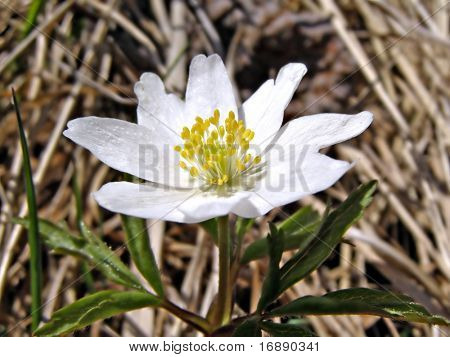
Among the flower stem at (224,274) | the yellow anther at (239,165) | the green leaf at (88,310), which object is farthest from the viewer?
the yellow anther at (239,165)

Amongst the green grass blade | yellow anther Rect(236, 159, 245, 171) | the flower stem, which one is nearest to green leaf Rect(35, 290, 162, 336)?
the flower stem

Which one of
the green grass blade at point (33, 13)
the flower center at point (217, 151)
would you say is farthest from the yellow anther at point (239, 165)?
the green grass blade at point (33, 13)

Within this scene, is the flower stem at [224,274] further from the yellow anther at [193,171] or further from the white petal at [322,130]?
the white petal at [322,130]

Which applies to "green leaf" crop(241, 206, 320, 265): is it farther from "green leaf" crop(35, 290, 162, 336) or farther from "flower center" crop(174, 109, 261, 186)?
"green leaf" crop(35, 290, 162, 336)

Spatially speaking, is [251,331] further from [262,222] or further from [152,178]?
[262,222]

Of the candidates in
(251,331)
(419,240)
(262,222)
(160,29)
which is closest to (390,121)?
(419,240)

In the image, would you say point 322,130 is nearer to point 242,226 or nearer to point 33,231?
point 242,226

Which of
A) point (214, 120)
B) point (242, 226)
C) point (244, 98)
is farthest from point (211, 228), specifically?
point (244, 98)
